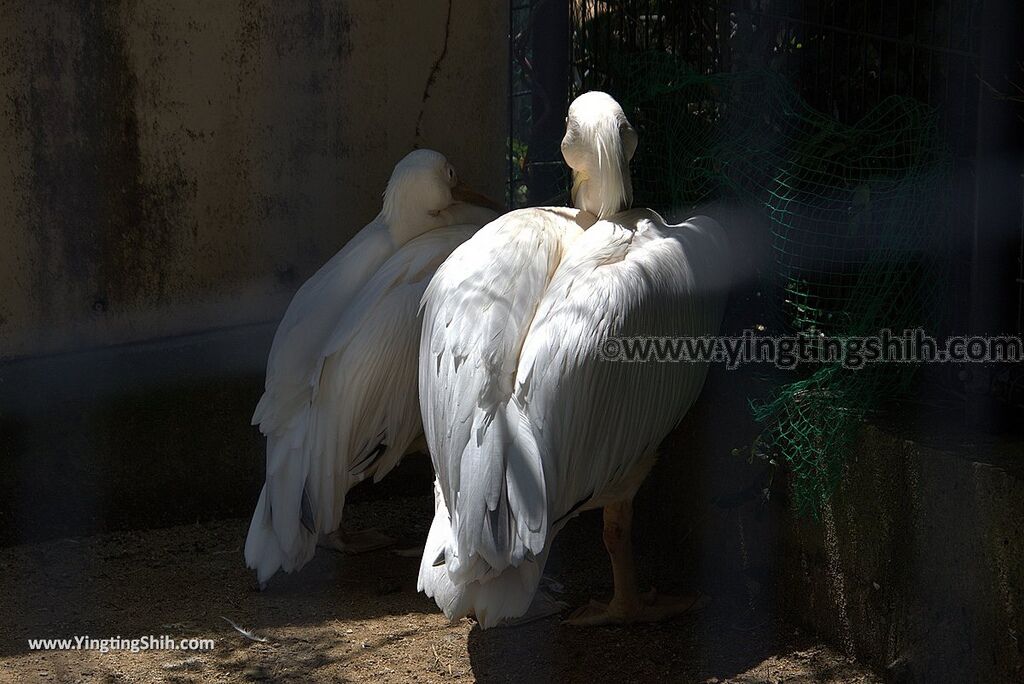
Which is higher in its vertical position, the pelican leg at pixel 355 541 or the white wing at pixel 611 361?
the white wing at pixel 611 361

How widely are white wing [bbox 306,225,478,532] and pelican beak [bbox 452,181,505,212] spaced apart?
424 millimetres

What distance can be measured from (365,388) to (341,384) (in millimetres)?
76

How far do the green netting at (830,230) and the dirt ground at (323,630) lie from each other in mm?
503

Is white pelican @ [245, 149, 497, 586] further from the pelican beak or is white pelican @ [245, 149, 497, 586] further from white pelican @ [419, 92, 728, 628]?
white pelican @ [419, 92, 728, 628]

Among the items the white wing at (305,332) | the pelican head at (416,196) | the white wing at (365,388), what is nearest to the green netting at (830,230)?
the pelican head at (416,196)

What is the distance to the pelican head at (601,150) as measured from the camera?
366cm

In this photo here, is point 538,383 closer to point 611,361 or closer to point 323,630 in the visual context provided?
point 611,361

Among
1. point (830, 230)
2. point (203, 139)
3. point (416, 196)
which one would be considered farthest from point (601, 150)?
point (203, 139)

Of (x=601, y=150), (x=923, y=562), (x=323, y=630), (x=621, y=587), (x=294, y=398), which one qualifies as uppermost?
(x=601, y=150)

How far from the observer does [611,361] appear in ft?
10.9

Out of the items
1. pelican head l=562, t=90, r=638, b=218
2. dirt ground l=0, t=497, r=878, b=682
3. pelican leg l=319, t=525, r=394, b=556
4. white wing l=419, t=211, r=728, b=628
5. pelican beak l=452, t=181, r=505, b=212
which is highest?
pelican head l=562, t=90, r=638, b=218

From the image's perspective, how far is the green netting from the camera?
3.35 m

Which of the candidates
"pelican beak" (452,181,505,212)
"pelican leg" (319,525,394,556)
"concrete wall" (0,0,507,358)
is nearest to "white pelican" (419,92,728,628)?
"pelican beak" (452,181,505,212)

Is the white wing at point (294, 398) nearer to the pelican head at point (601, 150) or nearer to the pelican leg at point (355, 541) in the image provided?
the pelican leg at point (355, 541)
